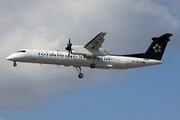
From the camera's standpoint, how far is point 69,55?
1342 inches

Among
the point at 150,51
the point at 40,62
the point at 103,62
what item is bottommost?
the point at 40,62

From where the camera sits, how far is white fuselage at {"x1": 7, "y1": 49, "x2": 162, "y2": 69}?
3315cm

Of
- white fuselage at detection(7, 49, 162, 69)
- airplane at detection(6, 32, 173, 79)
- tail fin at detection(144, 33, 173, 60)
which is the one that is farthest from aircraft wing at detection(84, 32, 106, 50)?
tail fin at detection(144, 33, 173, 60)

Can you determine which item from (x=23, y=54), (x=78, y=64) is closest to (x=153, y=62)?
(x=78, y=64)

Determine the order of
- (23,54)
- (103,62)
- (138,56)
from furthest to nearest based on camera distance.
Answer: (138,56) → (103,62) → (23,54)

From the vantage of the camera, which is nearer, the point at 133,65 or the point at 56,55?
the point at 56,55

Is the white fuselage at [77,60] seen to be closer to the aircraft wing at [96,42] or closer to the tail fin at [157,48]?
the tail fin at [157,48]

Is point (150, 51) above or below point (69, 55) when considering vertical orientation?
above

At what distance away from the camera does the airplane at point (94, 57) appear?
1307 inches

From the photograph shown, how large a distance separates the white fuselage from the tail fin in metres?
0.78

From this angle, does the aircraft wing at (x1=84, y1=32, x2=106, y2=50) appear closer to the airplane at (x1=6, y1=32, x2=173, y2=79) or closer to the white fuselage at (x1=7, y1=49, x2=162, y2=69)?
the airplane at (x1=6, y1=32, x2=173, y2=79)

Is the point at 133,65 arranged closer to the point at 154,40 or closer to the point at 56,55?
the point at 154,40

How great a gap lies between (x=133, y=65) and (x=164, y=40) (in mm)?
5475

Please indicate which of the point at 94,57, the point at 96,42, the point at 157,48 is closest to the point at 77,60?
the point at 94,57
